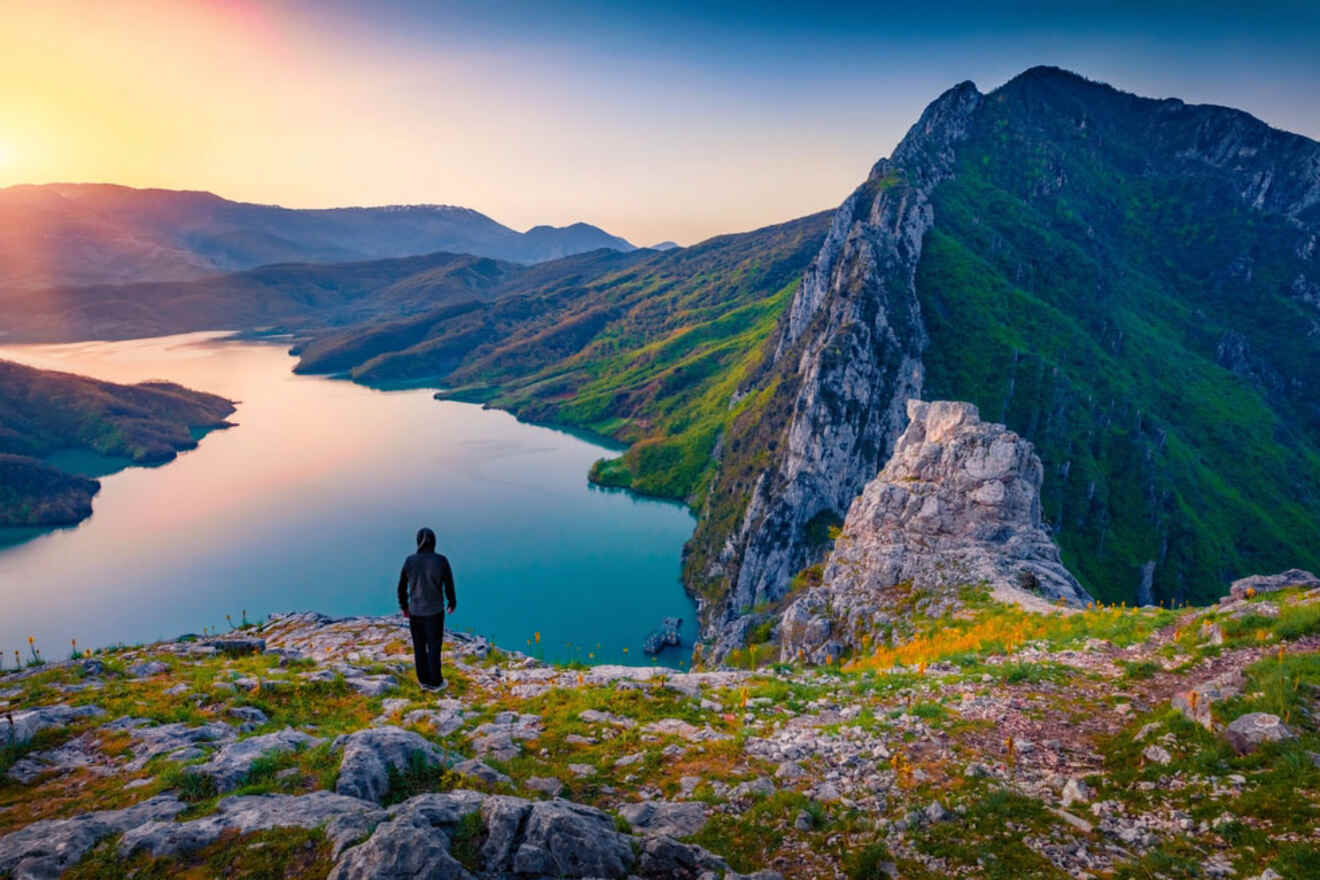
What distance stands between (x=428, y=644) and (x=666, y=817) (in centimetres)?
852

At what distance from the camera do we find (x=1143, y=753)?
11594mm

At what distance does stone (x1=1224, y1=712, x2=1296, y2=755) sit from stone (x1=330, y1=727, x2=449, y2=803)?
14119 millimetres

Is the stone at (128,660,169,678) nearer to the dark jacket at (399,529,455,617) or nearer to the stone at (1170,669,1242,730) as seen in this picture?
the dark jacket at (399,529,455,617)

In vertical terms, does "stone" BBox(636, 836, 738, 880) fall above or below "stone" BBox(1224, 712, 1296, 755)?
below

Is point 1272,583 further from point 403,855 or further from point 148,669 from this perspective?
point 148,669

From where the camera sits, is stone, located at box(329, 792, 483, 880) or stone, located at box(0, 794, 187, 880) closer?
stone, located at box(329, 792, 483, 880)

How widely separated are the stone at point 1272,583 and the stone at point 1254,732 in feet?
41.1

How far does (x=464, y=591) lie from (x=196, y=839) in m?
117

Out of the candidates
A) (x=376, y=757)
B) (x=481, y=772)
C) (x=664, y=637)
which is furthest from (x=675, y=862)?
(x=664, y=637)

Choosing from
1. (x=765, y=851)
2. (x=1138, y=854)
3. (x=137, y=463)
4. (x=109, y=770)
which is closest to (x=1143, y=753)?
(x=1138, y=854)

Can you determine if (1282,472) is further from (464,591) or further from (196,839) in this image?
(196,839)

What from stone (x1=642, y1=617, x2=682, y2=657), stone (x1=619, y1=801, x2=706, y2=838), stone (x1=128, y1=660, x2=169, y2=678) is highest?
stone (x1=619, y1=801, x2=706, y2=838)

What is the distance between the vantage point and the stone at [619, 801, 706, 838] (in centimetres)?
1003

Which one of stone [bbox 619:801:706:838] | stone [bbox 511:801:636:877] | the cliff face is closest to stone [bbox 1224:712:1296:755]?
stone [bbox 619:801:706:838]
